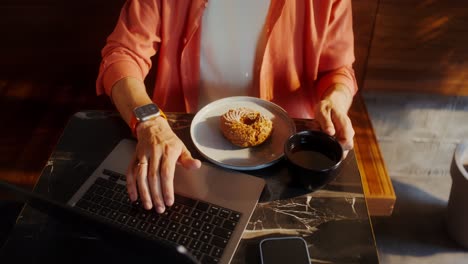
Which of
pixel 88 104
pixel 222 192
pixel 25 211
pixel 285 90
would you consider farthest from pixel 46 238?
pixel 88 104

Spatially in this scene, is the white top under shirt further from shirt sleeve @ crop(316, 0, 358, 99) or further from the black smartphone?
the black smartphone

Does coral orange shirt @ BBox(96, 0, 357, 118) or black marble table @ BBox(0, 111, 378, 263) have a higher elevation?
coral orange shirt @ BBox(96, 0, 357, 118)

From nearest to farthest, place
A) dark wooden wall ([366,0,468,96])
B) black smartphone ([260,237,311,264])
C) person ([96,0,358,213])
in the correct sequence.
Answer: black smartphone ([260,237,311,264]) → person ([96,0,358,213]) → dark wooden wall ([366,0,468,96])

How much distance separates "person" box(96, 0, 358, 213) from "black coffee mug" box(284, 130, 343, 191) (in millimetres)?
84

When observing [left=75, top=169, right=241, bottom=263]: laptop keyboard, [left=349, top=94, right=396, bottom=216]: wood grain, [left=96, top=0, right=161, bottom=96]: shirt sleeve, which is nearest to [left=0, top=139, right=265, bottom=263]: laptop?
[left=75, top=169, right=241, bottom=263]: laptop keyboard

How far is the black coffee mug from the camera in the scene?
2.70 feet

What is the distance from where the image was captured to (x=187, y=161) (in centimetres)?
87

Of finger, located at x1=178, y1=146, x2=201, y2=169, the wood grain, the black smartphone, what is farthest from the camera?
the wood grain

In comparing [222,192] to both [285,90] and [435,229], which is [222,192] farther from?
[435,229]

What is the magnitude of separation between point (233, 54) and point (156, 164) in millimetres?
446

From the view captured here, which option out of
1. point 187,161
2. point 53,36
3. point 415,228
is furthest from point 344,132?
point 53,36

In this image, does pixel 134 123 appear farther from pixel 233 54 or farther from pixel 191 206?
Result: pixel 233 54

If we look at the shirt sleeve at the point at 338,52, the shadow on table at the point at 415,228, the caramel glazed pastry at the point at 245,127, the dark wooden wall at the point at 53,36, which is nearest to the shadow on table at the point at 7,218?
the caramel glazed pastry at the point at 245,127

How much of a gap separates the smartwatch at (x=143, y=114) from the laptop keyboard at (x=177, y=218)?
14cm
